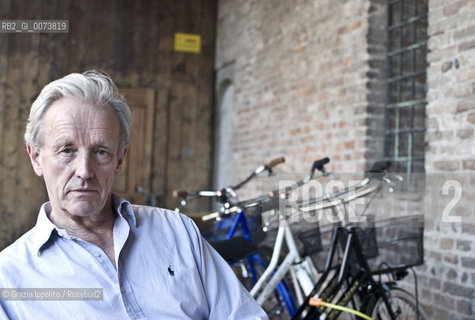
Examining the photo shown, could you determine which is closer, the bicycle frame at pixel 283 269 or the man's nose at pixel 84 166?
the man's nose at pixel 84 166

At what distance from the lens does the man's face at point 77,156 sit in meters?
1.67

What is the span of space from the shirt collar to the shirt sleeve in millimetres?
213

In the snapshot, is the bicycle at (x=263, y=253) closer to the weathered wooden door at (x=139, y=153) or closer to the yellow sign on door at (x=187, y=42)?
the weathered wooden door at (x=139, y=153)

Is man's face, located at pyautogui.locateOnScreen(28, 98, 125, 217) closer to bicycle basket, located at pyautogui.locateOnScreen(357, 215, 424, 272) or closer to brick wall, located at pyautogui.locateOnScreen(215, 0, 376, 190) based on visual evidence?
bicycle basket, located at pyautogui.locateOnScreen(357, 215, 424, 272)

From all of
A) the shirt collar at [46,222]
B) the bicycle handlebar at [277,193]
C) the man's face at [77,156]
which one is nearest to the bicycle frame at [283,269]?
the bicycle handlebar at [277,193]

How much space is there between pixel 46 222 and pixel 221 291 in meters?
0.55

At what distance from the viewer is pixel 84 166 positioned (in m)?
1.66

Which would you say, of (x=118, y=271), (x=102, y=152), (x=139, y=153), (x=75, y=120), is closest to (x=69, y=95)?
(x=75, y=120)

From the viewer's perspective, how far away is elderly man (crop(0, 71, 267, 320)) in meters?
1.58

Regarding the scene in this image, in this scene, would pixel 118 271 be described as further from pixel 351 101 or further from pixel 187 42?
pixel 187 42

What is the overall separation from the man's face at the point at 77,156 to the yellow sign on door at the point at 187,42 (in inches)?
197

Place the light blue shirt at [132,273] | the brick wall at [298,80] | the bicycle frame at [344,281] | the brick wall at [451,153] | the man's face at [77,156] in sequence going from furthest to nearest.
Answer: the brick wall at [298,80]
the brick wall at [451,153]
the bicycle frame at [344,281]
the man's face at [77,156]
the light blue shirt at [132,273]

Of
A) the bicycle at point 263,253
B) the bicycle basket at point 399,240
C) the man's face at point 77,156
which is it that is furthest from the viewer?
the bicycle at point 263,253

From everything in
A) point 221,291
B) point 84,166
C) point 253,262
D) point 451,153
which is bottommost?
point 253,262
